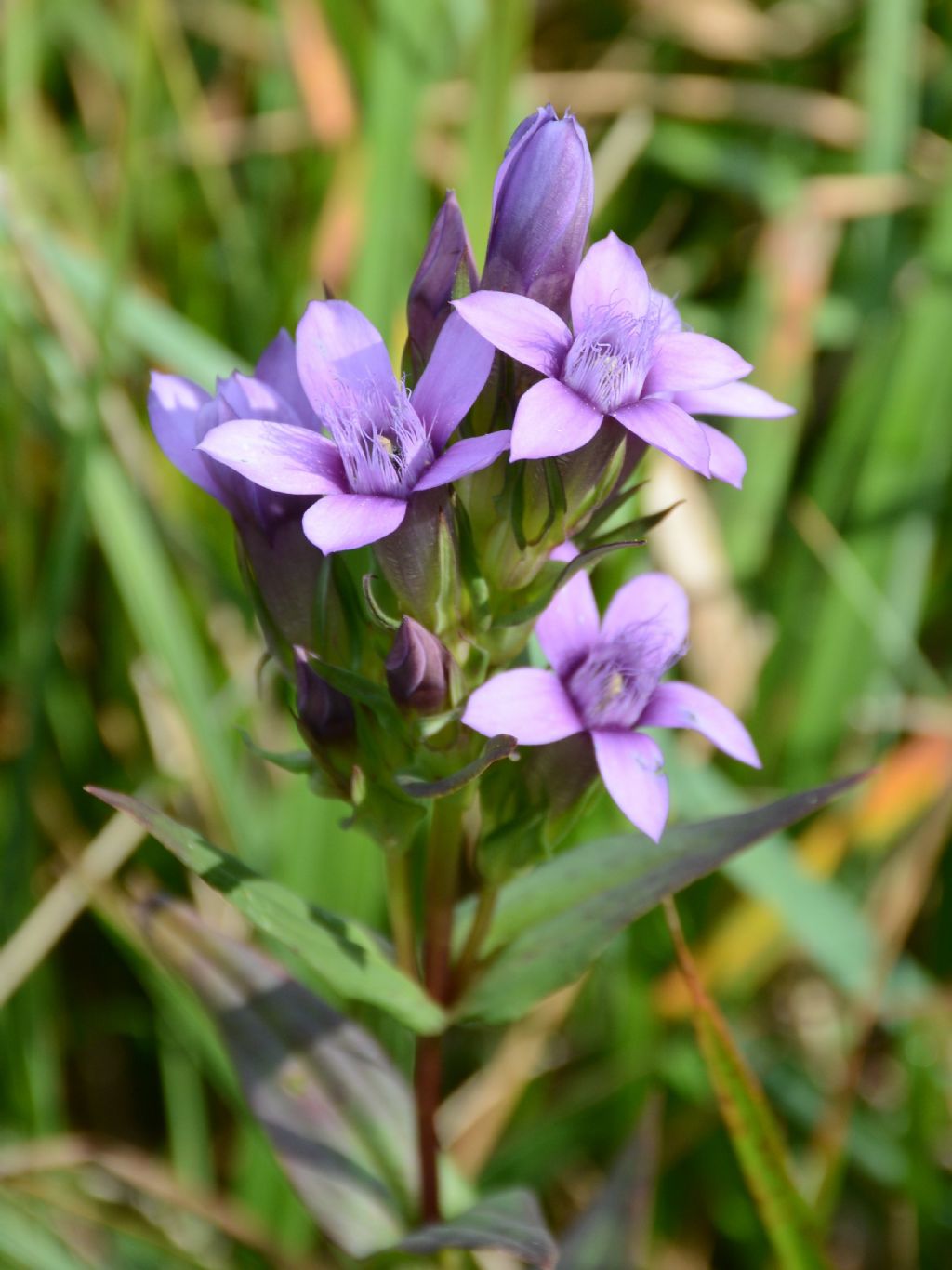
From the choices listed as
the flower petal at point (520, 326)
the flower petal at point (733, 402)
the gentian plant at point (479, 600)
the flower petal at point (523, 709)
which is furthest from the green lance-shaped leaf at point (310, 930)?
the flower petal at point (733, 402)

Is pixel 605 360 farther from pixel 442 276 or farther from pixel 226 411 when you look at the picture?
pixel 226 411

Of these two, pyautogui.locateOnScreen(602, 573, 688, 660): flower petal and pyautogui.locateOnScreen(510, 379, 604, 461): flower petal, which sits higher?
pyautogui.locateOnScreen(510, 379, 604, 461): flower petal

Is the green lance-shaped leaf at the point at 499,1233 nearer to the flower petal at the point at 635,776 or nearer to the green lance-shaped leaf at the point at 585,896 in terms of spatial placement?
the green lance-shaped leaf at the point at 585,896

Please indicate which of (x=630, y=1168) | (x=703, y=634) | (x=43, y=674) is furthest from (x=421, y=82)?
(x=630, y=1168)

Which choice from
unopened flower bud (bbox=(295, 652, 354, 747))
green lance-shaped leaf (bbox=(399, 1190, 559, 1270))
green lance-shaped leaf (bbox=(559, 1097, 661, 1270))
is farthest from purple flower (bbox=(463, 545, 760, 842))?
green lance-shaped leaf (bbox=(559, 1097, 661, 1270))

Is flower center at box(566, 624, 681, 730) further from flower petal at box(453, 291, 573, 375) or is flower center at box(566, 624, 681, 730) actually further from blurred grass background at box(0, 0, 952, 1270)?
blurred grass background at box(0, 0, 952, 1270)

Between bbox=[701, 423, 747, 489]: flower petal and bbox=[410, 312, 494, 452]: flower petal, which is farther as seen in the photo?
bbox=[701, 423, 747, 489]: flower petal

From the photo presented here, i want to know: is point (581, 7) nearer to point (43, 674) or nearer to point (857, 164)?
point (857, 164)

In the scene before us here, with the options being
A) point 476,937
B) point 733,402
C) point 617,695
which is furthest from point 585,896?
point 733,402
